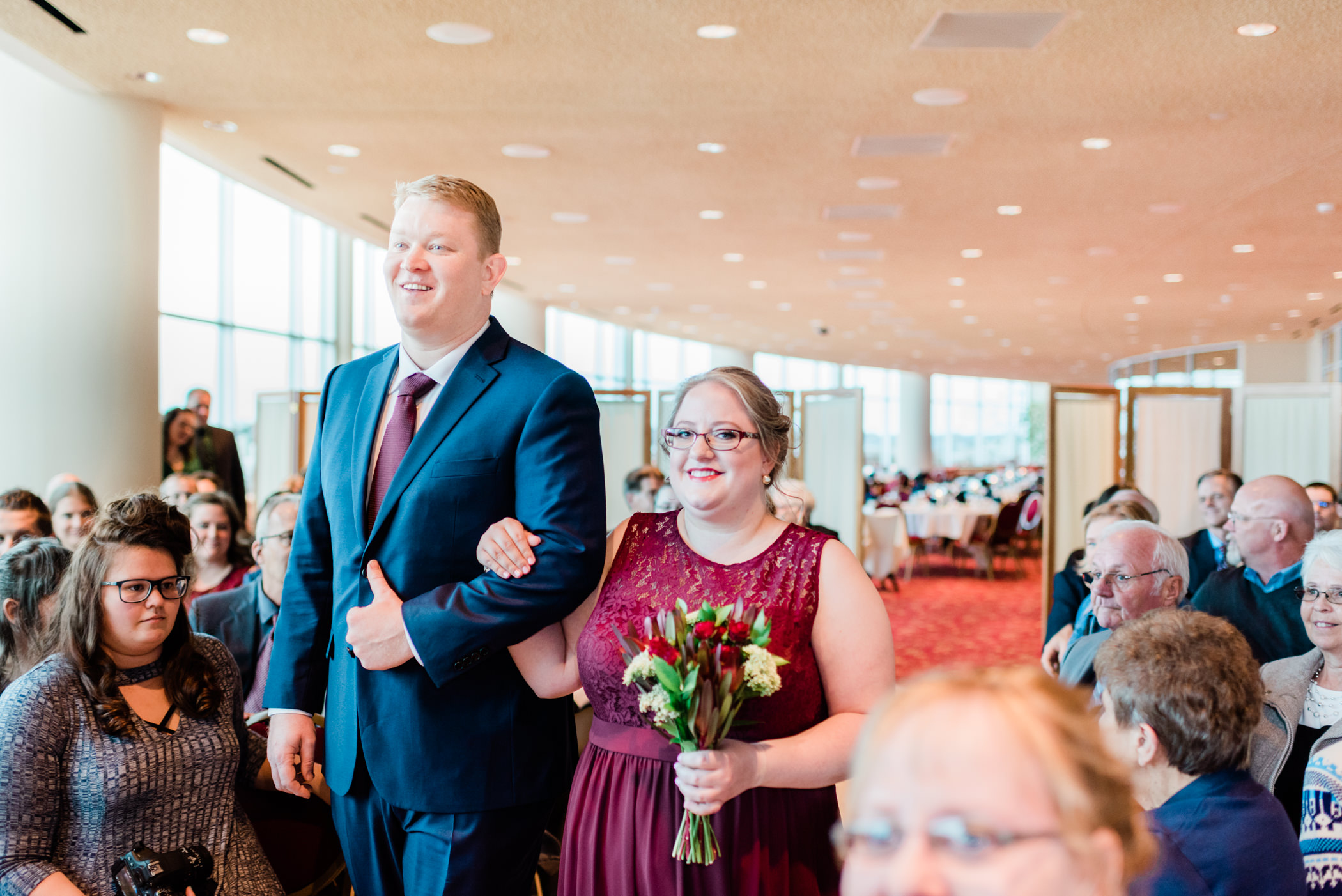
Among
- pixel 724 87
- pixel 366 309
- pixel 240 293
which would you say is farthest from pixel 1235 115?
pixel 366 309

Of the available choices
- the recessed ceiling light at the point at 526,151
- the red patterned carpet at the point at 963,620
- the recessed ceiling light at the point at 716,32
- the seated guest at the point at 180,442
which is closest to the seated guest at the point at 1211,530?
the red patterned carpet at the point at 963,620

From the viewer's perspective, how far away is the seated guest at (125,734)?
6.70 ft

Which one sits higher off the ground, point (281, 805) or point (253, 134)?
point (253, 134)

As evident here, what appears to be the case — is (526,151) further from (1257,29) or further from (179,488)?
(1257,29)

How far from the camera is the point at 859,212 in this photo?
9859mm

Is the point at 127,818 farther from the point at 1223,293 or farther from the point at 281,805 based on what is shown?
the point at 1223,293

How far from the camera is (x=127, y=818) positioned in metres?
2.15

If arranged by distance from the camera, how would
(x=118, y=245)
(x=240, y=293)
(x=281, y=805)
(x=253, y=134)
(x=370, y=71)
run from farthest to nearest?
(x=240, y=293)
(x=253, y=134)
(x=118, y=245)
(x=370, y=71)
(x=281, y=805)

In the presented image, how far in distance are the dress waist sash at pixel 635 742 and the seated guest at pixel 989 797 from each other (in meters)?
1.00

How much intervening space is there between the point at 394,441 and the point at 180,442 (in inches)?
244

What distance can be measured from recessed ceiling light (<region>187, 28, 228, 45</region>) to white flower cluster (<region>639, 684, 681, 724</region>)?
5.09 metres

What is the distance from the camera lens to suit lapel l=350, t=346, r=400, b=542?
1.84 m

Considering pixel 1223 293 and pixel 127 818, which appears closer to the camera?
pixel 127 818

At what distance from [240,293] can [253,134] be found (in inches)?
135
